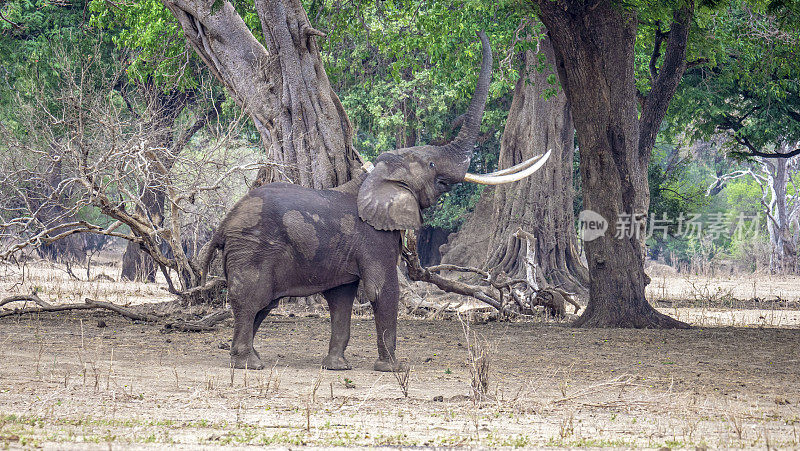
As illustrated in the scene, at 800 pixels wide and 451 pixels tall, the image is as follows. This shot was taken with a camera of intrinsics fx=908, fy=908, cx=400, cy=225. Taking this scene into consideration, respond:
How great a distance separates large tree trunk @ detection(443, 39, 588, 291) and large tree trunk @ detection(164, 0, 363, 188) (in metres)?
7.50

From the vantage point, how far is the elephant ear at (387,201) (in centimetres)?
845

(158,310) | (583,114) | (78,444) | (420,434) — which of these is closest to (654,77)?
(583,114)

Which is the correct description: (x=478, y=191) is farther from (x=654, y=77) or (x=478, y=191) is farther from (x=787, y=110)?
(x=654, y=77)

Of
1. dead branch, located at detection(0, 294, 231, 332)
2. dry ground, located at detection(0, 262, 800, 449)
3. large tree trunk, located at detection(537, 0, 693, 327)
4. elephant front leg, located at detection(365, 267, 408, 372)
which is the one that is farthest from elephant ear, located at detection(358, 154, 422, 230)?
large tree trunk, located at detection(537, 0, 693, 327)

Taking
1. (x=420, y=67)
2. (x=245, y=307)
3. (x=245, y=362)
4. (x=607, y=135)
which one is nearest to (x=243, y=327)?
(x=245, y=307)

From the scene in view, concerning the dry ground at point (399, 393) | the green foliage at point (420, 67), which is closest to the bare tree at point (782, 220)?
the green foliage at point (420, 67)

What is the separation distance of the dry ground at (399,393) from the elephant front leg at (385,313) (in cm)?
31

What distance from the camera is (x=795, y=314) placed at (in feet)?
55.6

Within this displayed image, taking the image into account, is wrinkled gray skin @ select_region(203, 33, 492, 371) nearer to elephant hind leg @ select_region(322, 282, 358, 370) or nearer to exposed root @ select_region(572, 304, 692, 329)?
elephant hind leg @ select_region(322, 282, 358, 370)

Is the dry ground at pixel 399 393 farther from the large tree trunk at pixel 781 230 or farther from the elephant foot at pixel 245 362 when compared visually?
the large tree trunk at pixel 781 230

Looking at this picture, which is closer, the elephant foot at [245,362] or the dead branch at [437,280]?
the elephant foot at [245,362]

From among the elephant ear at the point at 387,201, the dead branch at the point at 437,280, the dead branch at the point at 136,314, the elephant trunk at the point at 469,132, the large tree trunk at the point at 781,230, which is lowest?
the dead branch at the point at 136,314

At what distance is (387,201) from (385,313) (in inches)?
41.1

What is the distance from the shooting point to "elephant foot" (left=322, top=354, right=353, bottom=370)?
851cm
